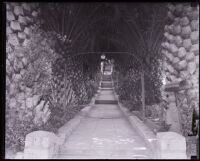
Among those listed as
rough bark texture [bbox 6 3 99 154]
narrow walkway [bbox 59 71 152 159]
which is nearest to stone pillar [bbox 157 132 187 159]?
narrow walkway [bbox 59 71 152 159]

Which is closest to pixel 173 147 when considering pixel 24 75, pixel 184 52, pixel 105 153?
pixel 105 153

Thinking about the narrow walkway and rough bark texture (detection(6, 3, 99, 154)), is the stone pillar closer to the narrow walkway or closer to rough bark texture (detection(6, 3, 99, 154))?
the narrow walkway

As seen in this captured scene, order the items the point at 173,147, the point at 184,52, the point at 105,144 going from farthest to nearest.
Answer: the point at 105,144 < the point at 184,52 < the point at 173,147

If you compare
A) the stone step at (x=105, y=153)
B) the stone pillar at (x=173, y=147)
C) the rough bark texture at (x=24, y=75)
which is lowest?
the stone step at (x=105, y=153)

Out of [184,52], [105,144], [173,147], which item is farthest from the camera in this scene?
[105,144]

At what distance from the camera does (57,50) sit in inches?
457

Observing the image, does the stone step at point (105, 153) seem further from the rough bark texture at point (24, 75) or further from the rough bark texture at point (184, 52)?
the rough bark texture at point (184, 52)

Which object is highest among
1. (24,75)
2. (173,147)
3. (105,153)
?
(24,75)

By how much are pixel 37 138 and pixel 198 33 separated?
449cm

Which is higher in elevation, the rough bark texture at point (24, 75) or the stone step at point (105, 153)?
the rough bark texture at point (24, 75)

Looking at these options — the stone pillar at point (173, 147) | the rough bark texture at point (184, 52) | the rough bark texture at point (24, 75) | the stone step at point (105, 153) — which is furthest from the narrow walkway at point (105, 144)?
the rough bark texture at point (184, 52)

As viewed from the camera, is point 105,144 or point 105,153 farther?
point 105,144

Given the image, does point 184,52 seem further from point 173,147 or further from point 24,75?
point 24,75

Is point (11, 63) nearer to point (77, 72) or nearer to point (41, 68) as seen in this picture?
point (41, 68)
